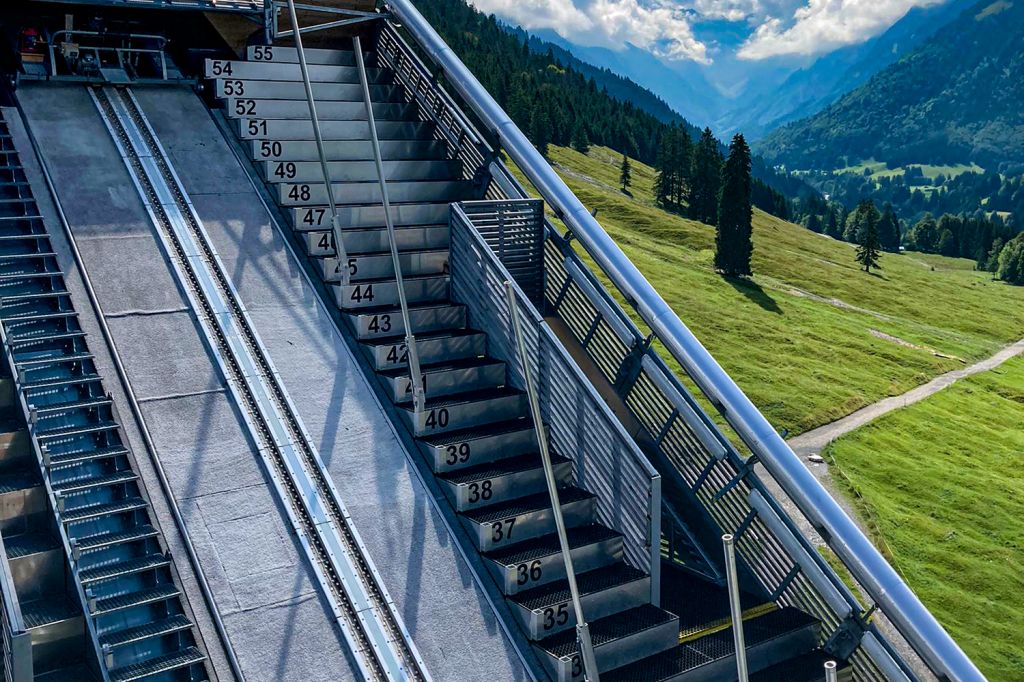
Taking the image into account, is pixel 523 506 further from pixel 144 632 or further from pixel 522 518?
pixel 144 632

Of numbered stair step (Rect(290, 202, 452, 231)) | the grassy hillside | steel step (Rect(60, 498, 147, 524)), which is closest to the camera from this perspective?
steel step (Rect(60, 498, 147, 524))

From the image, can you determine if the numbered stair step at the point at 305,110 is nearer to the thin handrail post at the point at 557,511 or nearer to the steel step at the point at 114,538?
the steel step at the point at 114,538

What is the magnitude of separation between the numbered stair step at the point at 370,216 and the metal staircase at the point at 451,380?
0.02m

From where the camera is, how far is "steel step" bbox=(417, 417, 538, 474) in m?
9.09

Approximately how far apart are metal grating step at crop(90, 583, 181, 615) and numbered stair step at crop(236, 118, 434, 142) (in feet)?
21.8

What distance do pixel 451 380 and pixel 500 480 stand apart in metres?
1.43

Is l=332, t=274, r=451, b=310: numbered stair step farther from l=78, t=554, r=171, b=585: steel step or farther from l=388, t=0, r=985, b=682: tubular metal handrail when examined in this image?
l=78, t=554, r=171, b=585: steel step

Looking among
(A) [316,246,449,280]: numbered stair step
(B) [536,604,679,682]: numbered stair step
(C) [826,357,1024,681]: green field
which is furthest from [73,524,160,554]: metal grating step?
(C) [826,357,1024,681]: green field

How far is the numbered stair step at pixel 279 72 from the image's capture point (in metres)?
13.0

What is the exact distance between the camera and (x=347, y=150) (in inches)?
492

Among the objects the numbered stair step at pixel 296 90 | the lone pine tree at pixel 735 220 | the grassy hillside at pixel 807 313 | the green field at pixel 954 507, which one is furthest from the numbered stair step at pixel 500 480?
the lone pine tree at pixel 735 220

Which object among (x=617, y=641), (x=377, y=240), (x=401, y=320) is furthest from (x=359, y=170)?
(x=617, y=641)

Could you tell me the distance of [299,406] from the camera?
368 inches

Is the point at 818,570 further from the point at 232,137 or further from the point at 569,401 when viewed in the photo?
the point at 232,137
